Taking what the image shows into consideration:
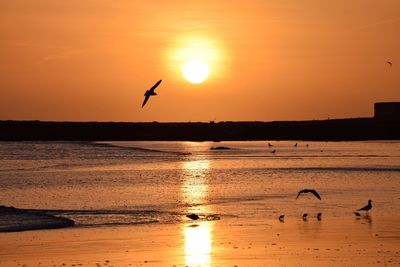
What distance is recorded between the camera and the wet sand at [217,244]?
16.8 m

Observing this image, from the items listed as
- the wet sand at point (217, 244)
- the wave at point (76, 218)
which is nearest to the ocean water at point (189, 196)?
the wave at point (76, 218)

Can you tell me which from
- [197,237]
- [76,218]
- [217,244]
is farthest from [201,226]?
[76,218]

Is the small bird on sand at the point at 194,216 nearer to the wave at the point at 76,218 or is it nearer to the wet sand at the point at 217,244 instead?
the wave at the point at 76,218

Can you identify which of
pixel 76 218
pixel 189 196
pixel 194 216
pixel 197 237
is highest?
pixel 189 196

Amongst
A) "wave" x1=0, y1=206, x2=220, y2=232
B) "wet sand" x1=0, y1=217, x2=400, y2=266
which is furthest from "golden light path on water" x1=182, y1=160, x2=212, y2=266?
"wave" x1=0, y1=206, x2=220, y2=232

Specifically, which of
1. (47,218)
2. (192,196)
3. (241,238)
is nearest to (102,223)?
(47,218)

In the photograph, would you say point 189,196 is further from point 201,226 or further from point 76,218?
point 201,226

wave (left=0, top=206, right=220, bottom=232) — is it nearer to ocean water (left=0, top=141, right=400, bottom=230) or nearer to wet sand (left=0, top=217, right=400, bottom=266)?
ocean water (left=0, top=141, right=400, bottom=230)

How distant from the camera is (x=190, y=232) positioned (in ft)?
70.4

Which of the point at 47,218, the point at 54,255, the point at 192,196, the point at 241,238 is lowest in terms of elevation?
the point at 54,255

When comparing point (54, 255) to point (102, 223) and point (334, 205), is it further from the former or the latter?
point (334, 205)

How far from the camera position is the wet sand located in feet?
55.0

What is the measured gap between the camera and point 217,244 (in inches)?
752

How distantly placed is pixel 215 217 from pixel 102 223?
3512 mm
